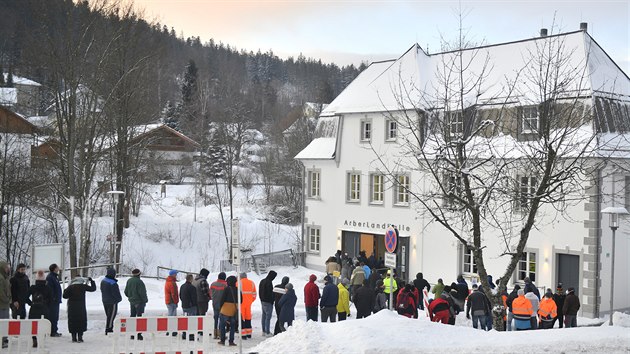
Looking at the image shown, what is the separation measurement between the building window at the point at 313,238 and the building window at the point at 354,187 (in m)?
2.83

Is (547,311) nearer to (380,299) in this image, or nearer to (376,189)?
(380,299)

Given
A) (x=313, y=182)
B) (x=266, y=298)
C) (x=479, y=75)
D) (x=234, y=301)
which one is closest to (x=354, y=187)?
(x=313, y=182)

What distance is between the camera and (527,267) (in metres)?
26.3

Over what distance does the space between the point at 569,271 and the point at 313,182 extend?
47.5ft

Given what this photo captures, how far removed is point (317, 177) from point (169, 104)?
187ft

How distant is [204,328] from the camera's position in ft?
40.5

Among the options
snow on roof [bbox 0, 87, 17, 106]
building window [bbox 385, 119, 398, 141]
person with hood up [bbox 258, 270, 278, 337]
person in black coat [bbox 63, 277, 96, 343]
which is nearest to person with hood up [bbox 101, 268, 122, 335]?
person in black coat [bbox 63, 277, 96, 343]

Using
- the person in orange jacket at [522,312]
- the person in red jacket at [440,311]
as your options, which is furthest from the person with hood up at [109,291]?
the person in orange jacket at [522,312]

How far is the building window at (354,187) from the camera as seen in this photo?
33156 millimetres

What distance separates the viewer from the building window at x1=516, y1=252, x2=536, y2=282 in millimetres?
26141

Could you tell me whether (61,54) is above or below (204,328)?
above

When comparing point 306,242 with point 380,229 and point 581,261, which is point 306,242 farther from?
point 581,261

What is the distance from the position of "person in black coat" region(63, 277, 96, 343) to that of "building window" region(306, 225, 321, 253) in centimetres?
2064

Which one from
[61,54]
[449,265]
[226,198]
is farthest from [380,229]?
[226,198]
